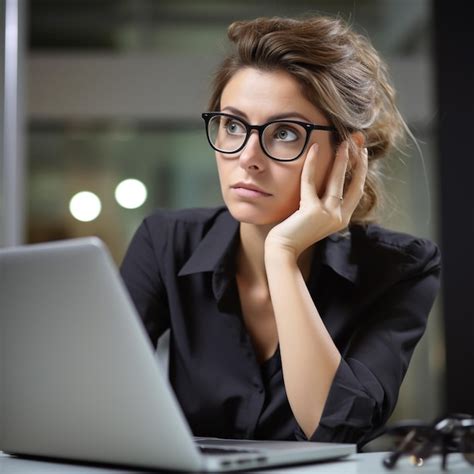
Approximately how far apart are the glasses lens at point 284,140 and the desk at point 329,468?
581mm

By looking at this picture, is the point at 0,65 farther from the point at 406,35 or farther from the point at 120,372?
the point at 120,372

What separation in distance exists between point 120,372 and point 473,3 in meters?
3.74

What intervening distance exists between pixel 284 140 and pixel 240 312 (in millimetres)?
330

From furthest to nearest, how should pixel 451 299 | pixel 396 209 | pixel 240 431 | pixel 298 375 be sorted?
pixel 451 299 < pixel 396 209 < pixel 240 431 < pixel 298 375

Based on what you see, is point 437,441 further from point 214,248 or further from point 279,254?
point 214,248

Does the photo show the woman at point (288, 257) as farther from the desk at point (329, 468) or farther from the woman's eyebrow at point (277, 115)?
the desk at point (329, 468)

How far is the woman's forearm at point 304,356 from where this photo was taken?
1241 millimetres

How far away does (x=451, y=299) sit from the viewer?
12.9 feet

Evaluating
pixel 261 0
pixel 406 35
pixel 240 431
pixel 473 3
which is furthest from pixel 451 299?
pixel 240 431

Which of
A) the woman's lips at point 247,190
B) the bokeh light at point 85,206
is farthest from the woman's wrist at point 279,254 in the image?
the bokeh light at point 85,206

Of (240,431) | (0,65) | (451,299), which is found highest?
(0,65)

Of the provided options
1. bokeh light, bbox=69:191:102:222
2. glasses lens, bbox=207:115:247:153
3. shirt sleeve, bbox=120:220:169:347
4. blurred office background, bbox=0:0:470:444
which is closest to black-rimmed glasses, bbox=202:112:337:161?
glasses lens, bbox=207:115:247:153

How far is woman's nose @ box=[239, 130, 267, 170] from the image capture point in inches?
54.8

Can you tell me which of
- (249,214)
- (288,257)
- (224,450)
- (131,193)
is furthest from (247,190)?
(131,193)
